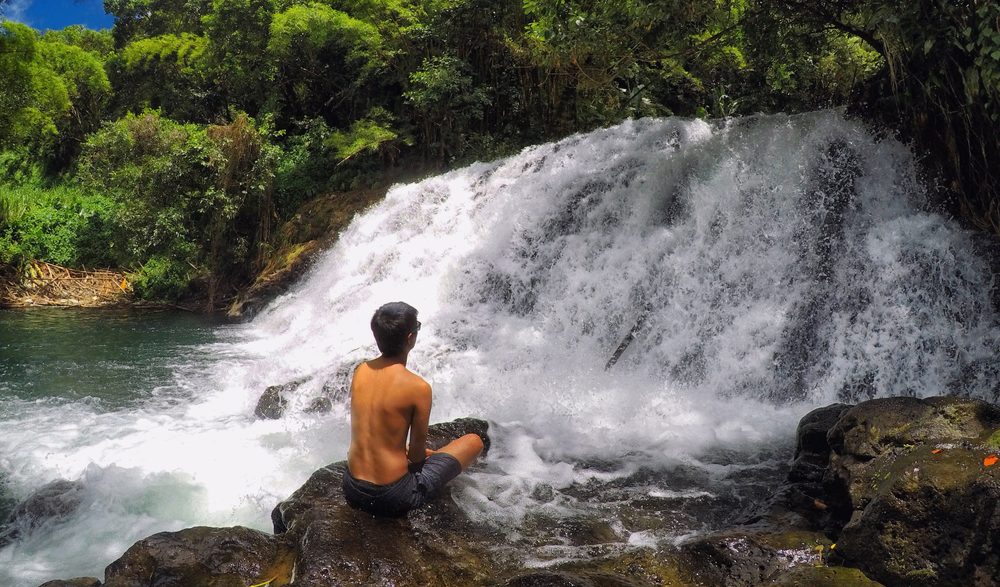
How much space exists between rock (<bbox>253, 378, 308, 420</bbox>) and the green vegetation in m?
5.12

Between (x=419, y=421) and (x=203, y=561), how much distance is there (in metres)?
1.22

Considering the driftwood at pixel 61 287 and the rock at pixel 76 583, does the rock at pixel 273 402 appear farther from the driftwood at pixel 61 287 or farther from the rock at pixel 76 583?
the driftwood at pixel 61 287

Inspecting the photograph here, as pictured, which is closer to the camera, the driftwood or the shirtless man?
the shirtless man

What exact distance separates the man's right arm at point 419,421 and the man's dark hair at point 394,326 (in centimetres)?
23

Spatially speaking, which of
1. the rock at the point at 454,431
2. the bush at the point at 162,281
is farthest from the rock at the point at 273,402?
the bush at the point at 162,281

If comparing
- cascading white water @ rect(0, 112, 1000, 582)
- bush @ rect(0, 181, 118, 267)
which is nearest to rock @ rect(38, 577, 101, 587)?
cascading white water @ rect(0, 112, 1000, 582)

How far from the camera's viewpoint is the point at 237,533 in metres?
3.66

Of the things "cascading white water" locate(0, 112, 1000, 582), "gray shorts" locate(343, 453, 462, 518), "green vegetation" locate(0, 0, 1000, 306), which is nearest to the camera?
"gray shorts" locate(343, 453, 462, 518)

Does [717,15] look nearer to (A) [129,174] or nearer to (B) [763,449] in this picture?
(B) [763,449]

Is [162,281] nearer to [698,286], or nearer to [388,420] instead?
[698,286]

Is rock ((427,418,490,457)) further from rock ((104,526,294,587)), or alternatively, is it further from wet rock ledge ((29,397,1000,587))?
rock ((104,526,294,587))

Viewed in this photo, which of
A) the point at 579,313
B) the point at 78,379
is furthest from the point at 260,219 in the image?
the point at 579,313

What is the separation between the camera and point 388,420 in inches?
139

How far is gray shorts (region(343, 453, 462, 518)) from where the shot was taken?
363 centimetres
